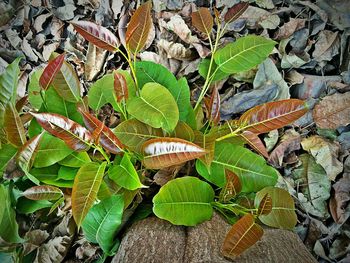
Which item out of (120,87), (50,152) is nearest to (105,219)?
(50,152)

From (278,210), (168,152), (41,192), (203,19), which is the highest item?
(203,19)

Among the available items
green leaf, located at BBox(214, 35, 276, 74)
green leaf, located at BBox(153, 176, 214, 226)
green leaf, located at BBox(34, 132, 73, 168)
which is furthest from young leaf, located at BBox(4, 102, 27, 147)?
green leaf, located at BBox(214, 35, 276, 74)

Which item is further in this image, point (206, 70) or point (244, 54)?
point (206, 70)

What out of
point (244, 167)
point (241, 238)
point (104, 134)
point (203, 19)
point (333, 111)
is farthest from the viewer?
point (333, 111)

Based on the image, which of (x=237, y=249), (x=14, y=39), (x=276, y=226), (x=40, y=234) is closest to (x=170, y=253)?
(x=237, y=249)

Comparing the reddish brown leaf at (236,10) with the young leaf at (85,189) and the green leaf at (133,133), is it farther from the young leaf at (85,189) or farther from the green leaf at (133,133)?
the young leaf at (85,189)

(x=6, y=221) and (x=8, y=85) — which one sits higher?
(x=8, y=85)

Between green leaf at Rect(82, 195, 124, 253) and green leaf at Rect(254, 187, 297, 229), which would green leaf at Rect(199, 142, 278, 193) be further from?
green leaf at Rect(82, 195, 124, 253)

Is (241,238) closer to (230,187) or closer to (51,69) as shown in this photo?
(230,187)
